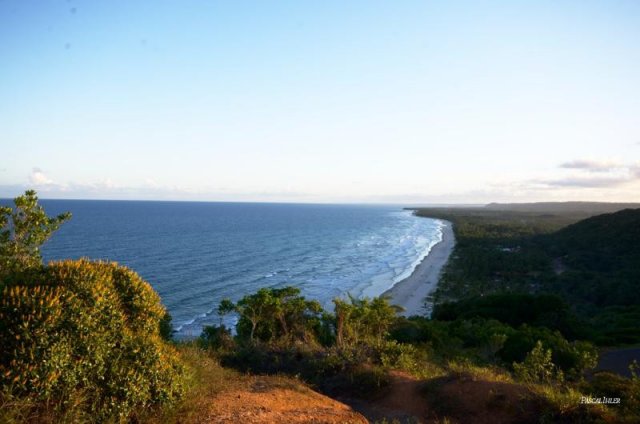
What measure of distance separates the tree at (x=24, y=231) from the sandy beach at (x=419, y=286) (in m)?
22.8

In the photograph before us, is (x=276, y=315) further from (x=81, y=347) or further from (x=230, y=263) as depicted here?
(x=230, y=263)

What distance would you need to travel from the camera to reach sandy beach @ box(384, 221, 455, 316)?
4181cm

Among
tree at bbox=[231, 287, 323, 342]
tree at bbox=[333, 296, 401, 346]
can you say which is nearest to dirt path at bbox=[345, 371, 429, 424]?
tree at bbox=[333, 296, 401, 346]

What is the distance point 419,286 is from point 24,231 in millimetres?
45093

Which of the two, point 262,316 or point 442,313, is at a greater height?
point 262,316

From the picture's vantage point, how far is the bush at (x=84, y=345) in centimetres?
588

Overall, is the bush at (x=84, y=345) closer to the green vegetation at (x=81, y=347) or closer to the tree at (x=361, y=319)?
the green vegetation at (x=81, y=347)

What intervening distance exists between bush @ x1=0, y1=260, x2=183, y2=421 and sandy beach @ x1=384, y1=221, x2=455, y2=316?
23498 millimetres

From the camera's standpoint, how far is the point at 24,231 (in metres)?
10.9

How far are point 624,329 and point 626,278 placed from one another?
74.1ft

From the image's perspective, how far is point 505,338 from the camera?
64.9ft

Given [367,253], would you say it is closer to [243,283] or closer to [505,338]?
[243,283]

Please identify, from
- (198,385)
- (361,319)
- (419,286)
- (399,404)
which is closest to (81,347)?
(198,385)

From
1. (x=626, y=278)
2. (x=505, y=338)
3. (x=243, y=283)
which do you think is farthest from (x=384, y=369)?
(x=626, y=278)
